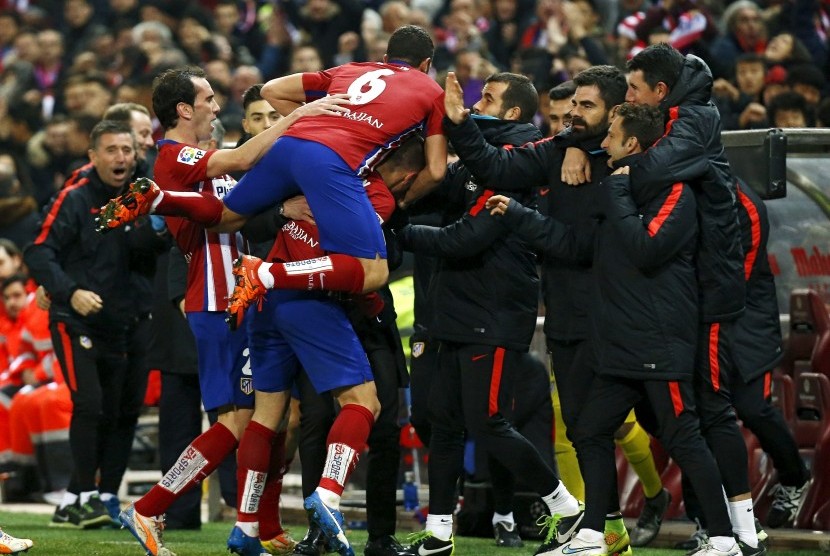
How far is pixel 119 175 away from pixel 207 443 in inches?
110

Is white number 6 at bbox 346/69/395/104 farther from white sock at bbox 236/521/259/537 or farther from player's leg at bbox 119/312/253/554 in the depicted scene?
white sock at bbox 236/521/259/537

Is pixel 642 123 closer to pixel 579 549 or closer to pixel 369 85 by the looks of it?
pixel 369 85

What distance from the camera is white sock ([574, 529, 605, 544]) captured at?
638cm

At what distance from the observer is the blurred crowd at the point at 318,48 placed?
11.9 metres

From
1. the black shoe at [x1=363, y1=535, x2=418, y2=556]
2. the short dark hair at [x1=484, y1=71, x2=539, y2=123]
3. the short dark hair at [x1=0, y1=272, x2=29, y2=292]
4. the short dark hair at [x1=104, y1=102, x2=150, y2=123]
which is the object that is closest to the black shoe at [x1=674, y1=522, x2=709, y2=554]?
the black shoe at [x1=363, y1=535, x2=418, y2=556]

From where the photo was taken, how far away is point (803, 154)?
8594 millimetres

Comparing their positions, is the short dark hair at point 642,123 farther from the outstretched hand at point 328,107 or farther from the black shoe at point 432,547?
the black shoe at point 432,547

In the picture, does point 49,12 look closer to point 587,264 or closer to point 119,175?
point 119,175

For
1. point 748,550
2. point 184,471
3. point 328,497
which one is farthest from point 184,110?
point 748,550

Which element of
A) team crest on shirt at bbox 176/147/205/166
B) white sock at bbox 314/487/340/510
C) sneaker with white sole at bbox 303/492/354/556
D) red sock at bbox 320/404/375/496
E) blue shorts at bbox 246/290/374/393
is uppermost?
team crest on shirt at bbox 176/147/205/166

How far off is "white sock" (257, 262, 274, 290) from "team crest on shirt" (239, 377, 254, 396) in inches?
34.2

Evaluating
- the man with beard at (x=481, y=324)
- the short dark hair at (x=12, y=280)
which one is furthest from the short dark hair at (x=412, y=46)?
the short dark hair at (x=12, y=280)

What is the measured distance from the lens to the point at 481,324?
7055 mm

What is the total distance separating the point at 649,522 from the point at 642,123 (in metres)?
2.46
